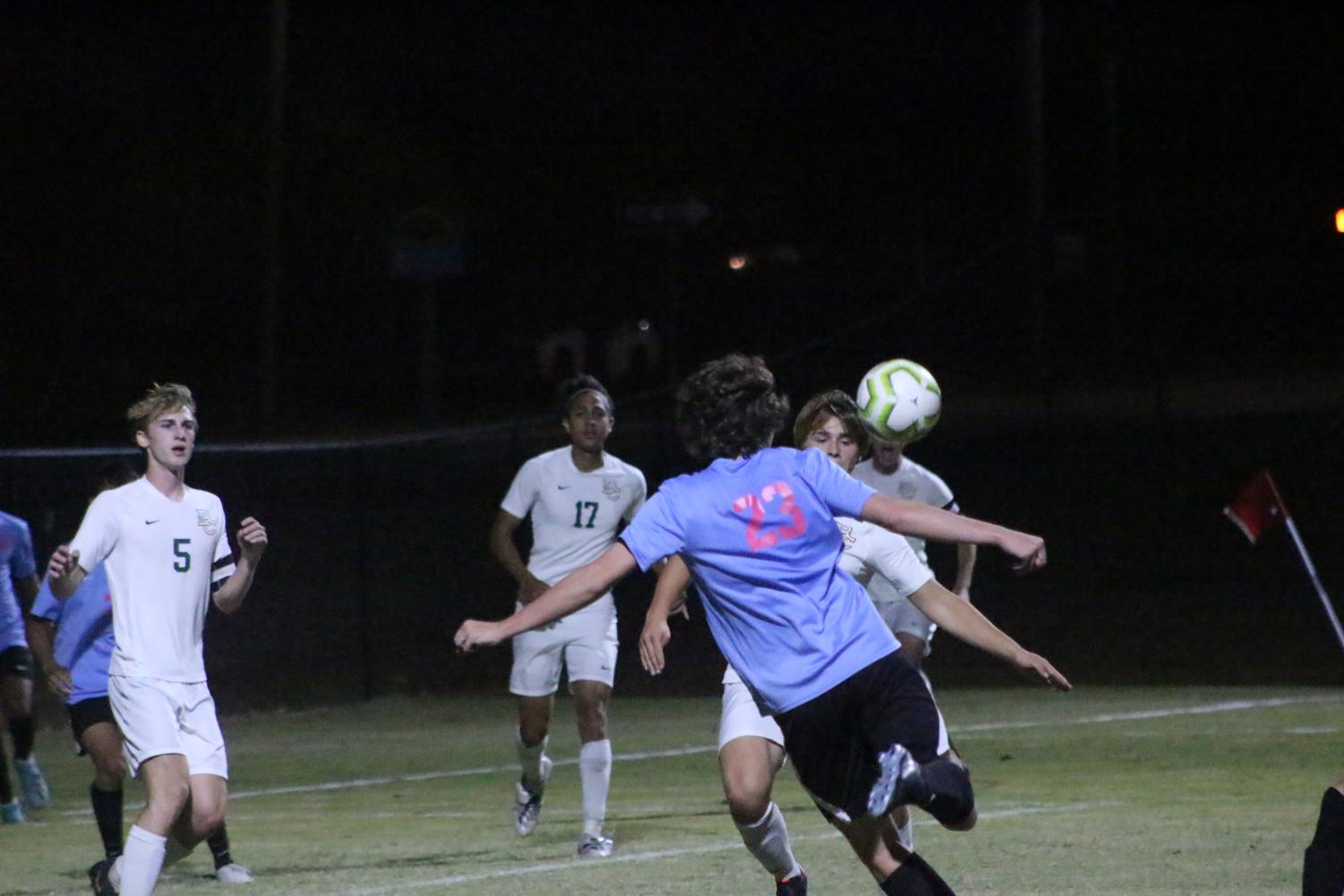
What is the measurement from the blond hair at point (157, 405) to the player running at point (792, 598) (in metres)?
1.91

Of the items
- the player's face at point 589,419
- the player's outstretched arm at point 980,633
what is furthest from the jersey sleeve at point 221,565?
the player's face at point 589,419

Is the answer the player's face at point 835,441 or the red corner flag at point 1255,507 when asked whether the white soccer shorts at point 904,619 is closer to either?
the red corner flag at point 1255,507


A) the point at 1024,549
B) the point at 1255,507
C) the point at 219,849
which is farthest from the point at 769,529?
the point at 1255,507

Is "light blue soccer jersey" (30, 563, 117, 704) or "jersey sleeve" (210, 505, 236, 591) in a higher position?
"jersey sleeve" (210, 505, 236, 591)

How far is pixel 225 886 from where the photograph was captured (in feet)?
30.7

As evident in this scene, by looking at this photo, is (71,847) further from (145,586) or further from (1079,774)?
(1079,774)

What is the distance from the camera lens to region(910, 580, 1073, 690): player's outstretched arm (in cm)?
672

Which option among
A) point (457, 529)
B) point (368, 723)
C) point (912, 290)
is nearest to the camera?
point (368, 723)

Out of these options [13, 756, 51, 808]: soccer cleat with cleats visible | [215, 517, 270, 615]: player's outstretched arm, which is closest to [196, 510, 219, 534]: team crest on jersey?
[215, 517, 270, 615]: player's outstretched arm

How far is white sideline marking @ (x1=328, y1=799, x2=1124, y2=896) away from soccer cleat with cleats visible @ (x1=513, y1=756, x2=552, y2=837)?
3.00 ft

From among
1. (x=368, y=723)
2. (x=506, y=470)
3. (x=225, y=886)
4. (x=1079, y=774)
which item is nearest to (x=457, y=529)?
(x=506, y=470)

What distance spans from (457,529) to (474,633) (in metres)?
21.2

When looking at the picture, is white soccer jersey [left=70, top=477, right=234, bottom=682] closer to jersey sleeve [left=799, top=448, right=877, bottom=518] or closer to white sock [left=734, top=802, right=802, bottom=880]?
white sock [left=734, top=802, right=802, bottom=880]

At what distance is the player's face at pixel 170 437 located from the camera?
7789 millimetres
